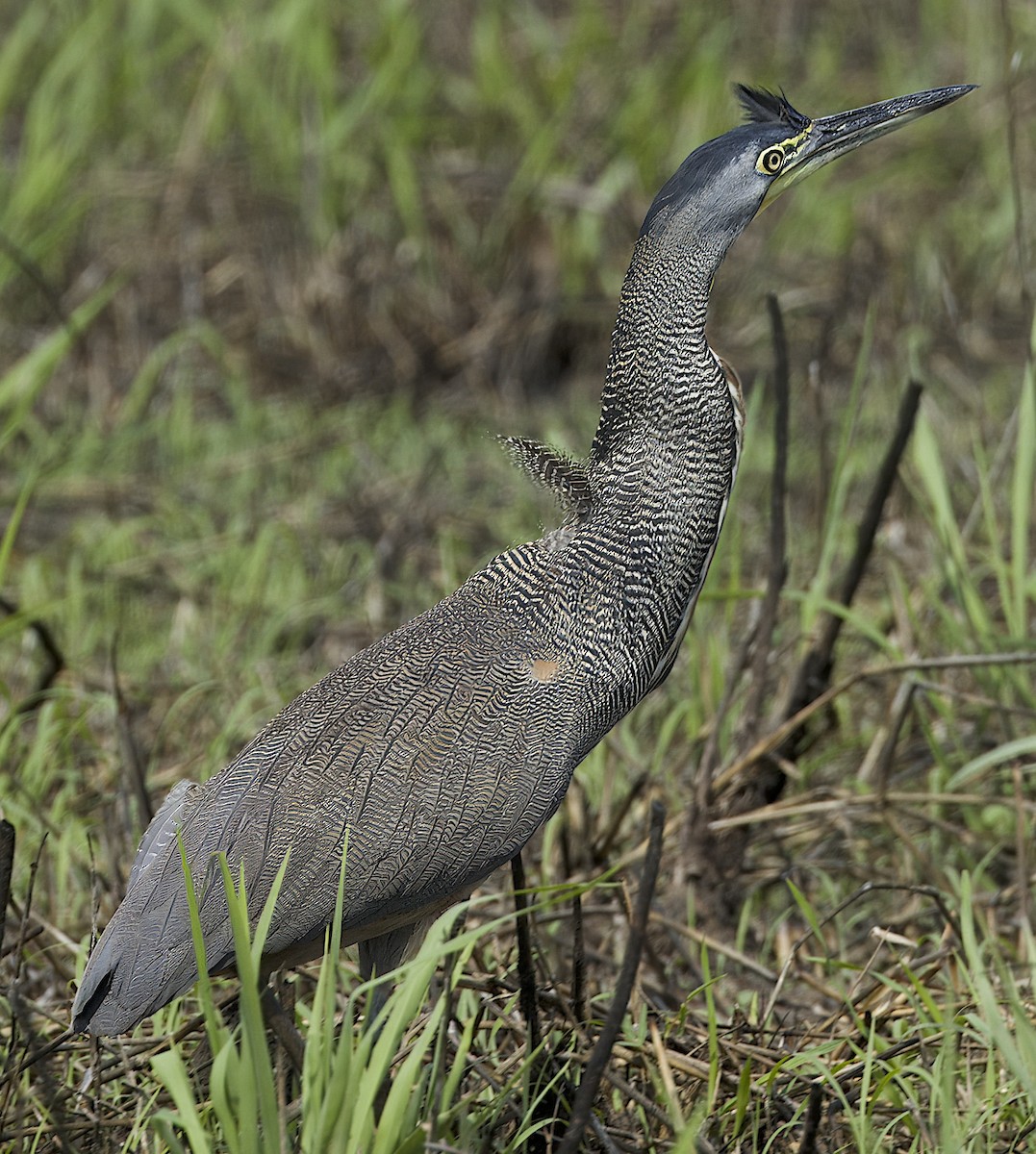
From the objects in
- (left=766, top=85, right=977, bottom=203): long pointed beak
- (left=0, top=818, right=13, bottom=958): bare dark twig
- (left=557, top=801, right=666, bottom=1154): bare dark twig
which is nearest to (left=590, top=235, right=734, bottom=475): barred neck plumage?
(left=766, top=85, right=977, bottom=203): long pointed beak

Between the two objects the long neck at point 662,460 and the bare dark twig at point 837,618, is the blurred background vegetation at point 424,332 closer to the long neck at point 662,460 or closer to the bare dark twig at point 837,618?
the bare dark twig at point 837,618

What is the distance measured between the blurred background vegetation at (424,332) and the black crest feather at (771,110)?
0.88m

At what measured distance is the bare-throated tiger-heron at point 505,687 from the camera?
8.52 ft

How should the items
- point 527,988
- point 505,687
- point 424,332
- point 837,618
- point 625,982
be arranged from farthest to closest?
1. point 424,332
2. point 837,618
3. point 505,687
4. point 527,988
5. point 625,982

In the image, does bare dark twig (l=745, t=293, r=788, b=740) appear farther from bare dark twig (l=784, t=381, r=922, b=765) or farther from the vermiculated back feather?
the vermiculated back feather

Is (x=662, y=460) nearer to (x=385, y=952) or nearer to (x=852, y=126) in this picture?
(x=852, y=126)

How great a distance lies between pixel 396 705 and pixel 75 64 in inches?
186

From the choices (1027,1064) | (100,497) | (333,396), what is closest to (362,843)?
(1027,1064)

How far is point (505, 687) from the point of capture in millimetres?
2787

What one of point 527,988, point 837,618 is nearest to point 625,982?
point 527,988

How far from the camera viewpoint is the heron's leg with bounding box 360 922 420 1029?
283 centimetres

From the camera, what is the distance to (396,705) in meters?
2.77

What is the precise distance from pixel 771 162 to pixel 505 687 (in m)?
1.04

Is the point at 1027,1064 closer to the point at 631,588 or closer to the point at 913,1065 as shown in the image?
the point at 913,1065
